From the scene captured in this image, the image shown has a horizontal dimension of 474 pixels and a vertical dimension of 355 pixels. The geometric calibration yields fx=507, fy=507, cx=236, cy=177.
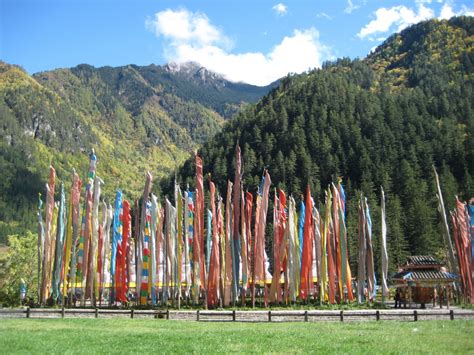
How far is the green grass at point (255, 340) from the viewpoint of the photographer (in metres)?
19.0

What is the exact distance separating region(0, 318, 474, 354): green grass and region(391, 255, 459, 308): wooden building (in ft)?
67.5

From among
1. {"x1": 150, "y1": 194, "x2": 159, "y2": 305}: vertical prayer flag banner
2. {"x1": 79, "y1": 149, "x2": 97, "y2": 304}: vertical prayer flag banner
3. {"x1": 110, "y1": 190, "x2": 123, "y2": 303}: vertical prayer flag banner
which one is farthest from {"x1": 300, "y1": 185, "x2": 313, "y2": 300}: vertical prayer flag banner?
{"x1": 79, "y1": 149, "x2": 97, "y2": 304}: vertical prayer flag banner

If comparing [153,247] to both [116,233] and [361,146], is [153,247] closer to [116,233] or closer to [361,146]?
[116,233]

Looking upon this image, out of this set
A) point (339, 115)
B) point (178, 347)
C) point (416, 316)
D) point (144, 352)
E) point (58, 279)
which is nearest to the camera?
point (144, 352)

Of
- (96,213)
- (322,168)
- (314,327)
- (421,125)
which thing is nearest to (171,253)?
(96,213)

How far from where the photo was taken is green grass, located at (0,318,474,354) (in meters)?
19.0

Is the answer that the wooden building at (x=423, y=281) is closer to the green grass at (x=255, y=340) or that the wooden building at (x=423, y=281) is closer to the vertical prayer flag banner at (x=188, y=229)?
the green grass at (x=255, y=340)

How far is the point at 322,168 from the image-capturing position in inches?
6211

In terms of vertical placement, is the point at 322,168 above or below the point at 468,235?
above

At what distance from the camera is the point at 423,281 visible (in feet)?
160

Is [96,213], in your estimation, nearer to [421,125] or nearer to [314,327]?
[314,327]

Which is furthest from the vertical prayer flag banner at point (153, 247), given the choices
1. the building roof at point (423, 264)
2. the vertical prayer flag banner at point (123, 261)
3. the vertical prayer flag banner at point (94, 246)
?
the building roof at point (423, 264)

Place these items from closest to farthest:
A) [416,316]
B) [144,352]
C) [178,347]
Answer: [144,352] < [178,347] < [416,316]

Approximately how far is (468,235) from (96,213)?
34774 mm
